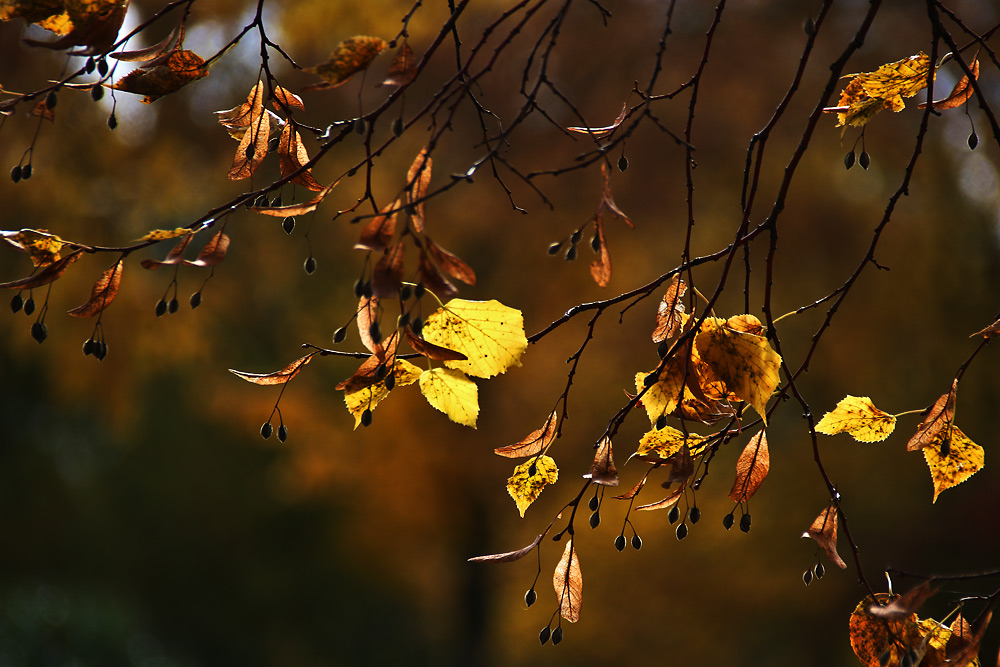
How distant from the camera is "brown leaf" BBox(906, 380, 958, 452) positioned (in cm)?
79

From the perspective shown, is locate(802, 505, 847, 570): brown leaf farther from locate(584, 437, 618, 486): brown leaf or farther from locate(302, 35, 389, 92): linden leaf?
locate(302, 35, 389, 92): linden leaf

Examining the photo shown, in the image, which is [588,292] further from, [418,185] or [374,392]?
[418,185]

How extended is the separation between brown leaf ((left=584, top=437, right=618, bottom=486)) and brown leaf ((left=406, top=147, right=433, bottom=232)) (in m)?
0.26

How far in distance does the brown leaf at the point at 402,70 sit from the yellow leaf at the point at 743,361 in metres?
0.33

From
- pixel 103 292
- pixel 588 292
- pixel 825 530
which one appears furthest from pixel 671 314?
pixel 588 292

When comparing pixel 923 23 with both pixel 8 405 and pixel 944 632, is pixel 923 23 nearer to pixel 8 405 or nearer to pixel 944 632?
pixel 944 632

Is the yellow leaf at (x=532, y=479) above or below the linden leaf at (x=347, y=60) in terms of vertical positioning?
below

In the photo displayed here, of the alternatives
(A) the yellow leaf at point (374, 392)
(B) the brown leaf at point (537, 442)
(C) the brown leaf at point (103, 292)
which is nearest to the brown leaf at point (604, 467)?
(B) the brown leaf at point (537, 442)

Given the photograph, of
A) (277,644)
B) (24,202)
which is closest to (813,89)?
(24,202)

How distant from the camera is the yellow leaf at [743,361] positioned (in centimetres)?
68

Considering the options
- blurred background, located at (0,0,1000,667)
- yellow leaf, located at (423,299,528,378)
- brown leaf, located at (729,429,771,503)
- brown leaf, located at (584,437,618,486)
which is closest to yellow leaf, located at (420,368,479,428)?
yellow leaf, located at (423,299,528,378)

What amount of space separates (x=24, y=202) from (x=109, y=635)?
429 cm

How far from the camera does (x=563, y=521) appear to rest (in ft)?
13.6

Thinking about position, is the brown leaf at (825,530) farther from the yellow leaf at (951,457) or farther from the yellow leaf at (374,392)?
the yellow leaf at (374,392)
